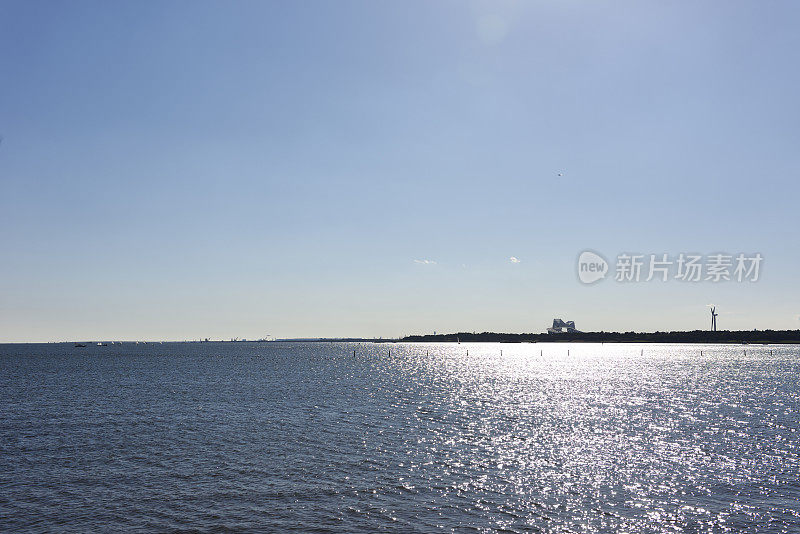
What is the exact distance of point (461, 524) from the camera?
82.6 ft

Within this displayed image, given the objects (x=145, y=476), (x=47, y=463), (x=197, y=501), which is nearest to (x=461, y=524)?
(x=197, y=501)

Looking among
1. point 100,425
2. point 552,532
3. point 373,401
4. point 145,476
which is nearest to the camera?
point 552,532

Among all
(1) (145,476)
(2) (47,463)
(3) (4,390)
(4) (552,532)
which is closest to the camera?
(4) (552,532)

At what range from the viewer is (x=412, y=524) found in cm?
2533

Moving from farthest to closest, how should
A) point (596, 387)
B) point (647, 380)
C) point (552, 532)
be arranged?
1. point (647, 380)
2. point (596, 387)
3. point (552, 532)

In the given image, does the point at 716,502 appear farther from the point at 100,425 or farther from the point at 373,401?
the point at 100,425

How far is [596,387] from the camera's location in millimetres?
96688

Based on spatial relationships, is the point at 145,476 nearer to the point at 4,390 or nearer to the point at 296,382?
the point at 296,382

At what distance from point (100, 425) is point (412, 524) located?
42.4 meters

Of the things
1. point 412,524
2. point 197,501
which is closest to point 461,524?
point 412,524

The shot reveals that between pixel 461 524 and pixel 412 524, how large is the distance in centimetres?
252

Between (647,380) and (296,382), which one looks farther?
(647,380)

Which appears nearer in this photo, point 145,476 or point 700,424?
point 145,476

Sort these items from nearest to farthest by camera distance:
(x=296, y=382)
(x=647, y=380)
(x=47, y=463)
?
(x=47, y=463) → (x=296, y=382) → (x=647, y=380)
